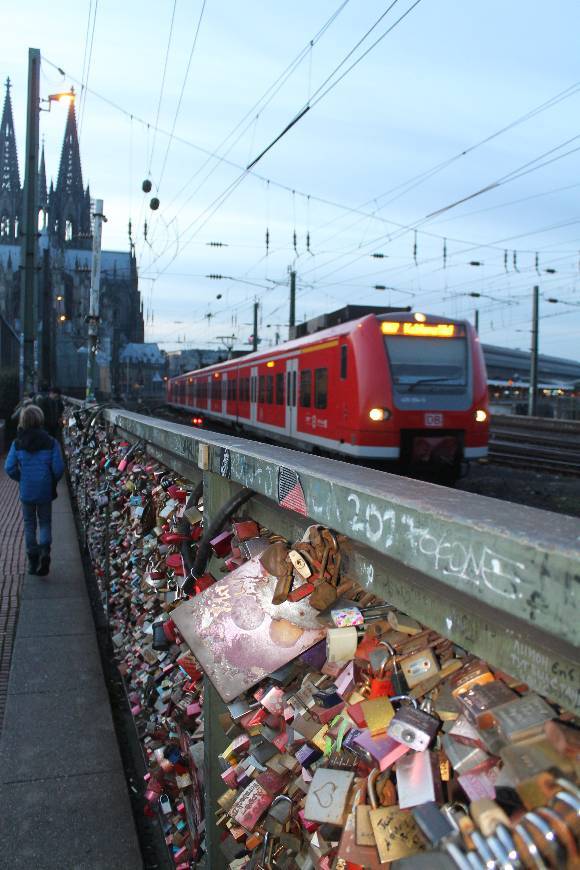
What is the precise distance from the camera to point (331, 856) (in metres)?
1.41

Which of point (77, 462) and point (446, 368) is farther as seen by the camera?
point (446, 368)

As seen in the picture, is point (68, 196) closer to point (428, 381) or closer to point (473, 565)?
point (428, 381)

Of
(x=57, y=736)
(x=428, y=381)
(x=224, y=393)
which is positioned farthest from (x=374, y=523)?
(x=224, y=393)

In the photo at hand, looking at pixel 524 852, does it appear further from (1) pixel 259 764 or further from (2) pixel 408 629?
(1) pixel 259 764

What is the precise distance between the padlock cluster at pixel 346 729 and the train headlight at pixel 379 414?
806 cm

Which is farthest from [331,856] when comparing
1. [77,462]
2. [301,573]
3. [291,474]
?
[77,462]

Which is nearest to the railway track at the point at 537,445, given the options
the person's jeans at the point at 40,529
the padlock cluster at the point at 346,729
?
the person's jeans at the point at 40,529

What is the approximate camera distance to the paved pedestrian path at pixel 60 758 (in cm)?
290

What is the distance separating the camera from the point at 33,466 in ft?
24.4

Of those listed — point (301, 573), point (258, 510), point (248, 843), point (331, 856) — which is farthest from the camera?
point (258, 510)

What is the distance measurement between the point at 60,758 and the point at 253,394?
15.5 metres

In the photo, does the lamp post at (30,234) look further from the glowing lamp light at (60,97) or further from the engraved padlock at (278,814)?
the engraved padlock at (278,814)

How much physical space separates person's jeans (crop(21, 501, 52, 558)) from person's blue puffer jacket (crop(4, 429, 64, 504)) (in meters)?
0.08

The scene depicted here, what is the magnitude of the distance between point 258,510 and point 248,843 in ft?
2.88
